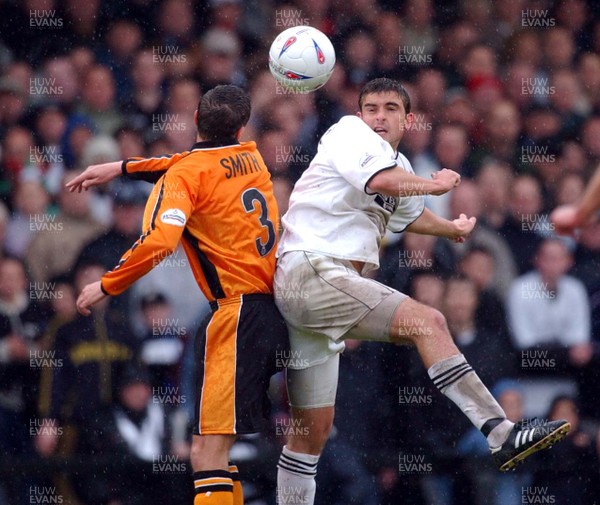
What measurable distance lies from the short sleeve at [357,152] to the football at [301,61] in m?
0.37

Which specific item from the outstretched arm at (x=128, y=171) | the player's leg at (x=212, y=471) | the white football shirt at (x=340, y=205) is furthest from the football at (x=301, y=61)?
the player's leg at (x=212, y=471)

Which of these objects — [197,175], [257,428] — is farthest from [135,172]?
[257,428]

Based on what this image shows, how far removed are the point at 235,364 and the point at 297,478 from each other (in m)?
0.82

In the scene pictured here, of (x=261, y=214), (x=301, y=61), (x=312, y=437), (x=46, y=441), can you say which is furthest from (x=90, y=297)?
(x=46, y=441)

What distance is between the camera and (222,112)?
19.0ft

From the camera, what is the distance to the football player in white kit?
18.3 feet

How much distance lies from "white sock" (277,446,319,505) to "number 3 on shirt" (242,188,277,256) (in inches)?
42.8

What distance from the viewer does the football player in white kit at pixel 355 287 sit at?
557 cm

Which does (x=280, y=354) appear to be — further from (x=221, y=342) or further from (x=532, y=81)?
(x=532, y=81)

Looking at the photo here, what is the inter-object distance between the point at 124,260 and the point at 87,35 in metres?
3.65

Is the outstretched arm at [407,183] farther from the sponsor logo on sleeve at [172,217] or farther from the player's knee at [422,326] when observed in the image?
the sponsor logo on sleeve at [172,217]

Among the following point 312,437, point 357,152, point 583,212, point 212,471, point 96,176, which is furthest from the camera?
point 312,437

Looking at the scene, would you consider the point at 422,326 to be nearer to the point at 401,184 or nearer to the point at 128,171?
the point at 401,184

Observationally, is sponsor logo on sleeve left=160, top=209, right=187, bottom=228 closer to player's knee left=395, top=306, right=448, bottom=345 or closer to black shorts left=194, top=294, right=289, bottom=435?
black shorts left=194, top=294, right=289, bottom=435
